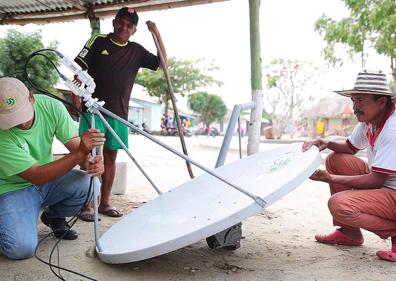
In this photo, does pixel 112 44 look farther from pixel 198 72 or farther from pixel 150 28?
pixel 198 72

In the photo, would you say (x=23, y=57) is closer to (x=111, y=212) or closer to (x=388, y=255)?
(x=111, y=212)

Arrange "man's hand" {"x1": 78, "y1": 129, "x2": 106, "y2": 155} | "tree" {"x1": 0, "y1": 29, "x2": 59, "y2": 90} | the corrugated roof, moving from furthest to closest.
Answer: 1. "tree" {"x1": 0, "y1": 29, "x2": 59, "y2": 90}
2. the corrugated roof
3. "man's hand" {"x1": 78, "y1": 129, "x2": 106, "y2": 155}

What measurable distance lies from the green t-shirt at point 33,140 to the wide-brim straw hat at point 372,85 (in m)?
1.63

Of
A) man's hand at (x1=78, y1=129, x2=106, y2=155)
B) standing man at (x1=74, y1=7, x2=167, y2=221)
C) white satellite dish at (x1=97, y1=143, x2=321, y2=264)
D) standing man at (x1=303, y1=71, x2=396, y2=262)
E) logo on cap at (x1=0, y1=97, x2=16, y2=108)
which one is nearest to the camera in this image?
white satellite dish at (x1=97, y1=143, x2=321, y2=264)

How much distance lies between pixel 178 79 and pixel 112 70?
2413cm

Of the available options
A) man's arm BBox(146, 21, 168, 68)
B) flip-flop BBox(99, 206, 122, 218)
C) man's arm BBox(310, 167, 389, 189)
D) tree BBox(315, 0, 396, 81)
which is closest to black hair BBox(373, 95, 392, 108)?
man's arm BBox(310, 167, 389, 189)

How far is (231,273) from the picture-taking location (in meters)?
2.05

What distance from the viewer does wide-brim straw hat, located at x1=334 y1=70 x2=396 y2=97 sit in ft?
7.10

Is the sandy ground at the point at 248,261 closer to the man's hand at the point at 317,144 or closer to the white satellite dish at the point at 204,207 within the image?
the white satellite dish at the point at 204,207

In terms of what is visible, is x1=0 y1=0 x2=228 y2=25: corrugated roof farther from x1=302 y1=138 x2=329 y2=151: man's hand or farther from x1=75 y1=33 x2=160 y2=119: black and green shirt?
x1=302 y1=138 x2=329 y2=151: man's hand

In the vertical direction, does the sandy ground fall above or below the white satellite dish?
below

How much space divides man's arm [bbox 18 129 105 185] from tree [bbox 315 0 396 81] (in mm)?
6433

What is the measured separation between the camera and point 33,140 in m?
2.21

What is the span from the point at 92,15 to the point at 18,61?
8.45 m
